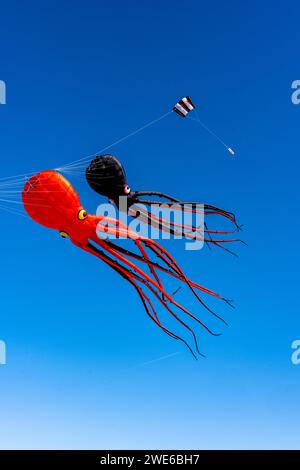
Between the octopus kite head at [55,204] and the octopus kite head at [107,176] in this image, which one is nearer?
the octopus kite head at [55,204]

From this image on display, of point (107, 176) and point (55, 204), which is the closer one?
point (55, 204)

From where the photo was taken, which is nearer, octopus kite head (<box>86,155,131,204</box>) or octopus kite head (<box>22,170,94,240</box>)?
octopus kite head (<box>22,170,94,240</box>)

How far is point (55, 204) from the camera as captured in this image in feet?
52.0

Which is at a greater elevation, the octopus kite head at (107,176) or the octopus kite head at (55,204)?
the octopus kite head at (107,176)

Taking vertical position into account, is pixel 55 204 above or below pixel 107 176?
below

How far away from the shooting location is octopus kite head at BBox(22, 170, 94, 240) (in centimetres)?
1570

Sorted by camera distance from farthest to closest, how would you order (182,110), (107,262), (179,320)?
(182,110) → (107,262) → (179,320)

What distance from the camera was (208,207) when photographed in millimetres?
16578

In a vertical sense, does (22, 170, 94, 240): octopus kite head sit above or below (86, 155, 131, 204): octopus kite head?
below

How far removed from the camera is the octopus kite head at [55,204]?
1570cm
